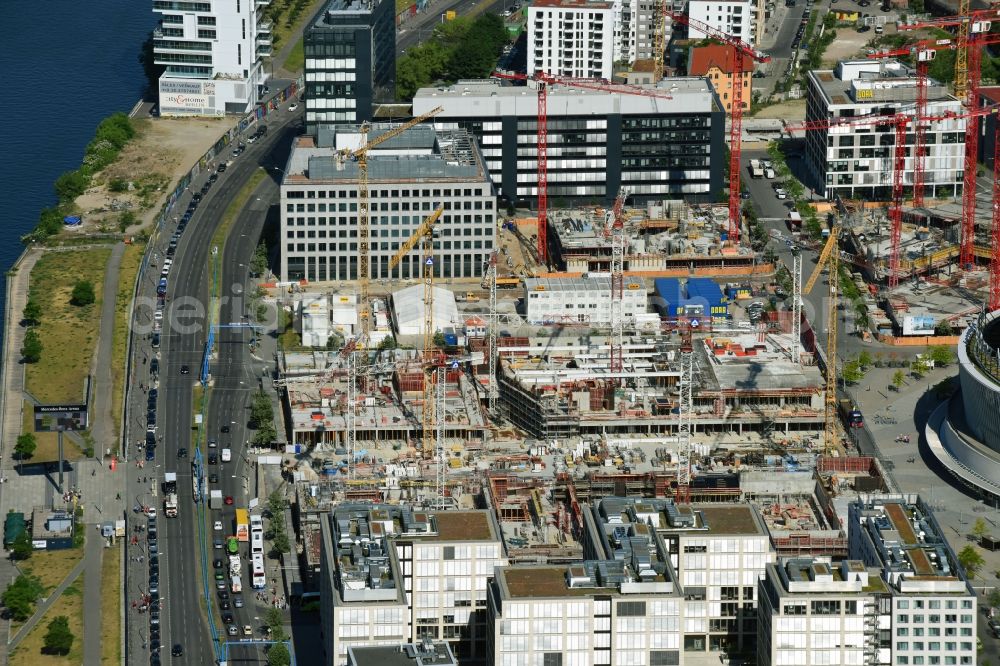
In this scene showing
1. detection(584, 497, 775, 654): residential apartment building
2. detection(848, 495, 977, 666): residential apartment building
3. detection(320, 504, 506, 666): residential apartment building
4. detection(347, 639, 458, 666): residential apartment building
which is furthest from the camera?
detection(584, 497, 775, 654): residential apartment building

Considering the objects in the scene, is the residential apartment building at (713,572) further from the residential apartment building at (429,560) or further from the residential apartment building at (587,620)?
the residential apartment building at (587,620)

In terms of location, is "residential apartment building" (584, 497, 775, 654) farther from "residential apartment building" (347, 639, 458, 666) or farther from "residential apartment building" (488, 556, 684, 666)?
"residential apartment building" (347, 639, 458, 666)

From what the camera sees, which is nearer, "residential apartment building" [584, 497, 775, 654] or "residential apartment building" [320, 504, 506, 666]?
"residential apartment building" [320, 504, 506, 666]

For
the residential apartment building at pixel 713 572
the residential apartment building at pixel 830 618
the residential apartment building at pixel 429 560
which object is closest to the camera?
the residential apartment building at pixel 830 618

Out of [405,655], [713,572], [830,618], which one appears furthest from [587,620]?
[713,572]

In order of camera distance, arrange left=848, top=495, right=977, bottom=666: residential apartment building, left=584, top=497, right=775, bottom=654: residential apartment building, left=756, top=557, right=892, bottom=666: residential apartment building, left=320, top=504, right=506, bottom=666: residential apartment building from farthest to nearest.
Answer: left=584, top=497, right=775, bottom=654: residential apartment building < left=320, top=504, right=506, bottom=666: residential apartment building < left=848, top=495, right=977, bottom=666: residential apartment building < left=756, top=557, right=892, bottom=666: residential apartment building

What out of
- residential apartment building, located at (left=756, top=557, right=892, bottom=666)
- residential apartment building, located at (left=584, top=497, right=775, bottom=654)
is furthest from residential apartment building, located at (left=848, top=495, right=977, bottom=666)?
residential apartment building, located at (left=584, top=497, right=775, bottom=654)

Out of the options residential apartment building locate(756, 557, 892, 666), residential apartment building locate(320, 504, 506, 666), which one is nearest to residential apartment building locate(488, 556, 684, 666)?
residential apartment building locate(320, 504, 506, 666)

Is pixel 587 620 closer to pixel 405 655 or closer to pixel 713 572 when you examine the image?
pixel 405 655

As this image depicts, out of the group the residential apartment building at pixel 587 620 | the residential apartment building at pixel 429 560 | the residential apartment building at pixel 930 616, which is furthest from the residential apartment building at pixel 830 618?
the residential apartment building at pixel 429 560
